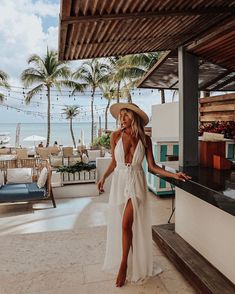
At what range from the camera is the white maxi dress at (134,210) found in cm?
267

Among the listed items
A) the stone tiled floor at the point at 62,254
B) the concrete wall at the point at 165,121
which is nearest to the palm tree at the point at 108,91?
the concrete wall at the point at 165,121

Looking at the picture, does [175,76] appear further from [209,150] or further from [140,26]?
[140,26]

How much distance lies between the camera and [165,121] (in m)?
7.90

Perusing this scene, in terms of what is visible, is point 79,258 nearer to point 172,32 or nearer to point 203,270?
point 203,270

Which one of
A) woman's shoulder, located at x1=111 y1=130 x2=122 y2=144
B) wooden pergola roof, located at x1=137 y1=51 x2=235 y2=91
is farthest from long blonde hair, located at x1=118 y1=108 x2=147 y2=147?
wooden pergola roof, located at x1=137 y1=51 x2=235 y2=91

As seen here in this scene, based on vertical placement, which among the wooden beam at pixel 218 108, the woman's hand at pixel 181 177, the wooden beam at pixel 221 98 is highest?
the wooden beam at pixel 221 98

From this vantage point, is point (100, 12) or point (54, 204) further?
point (54, 204)

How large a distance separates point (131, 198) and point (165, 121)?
18.1ft

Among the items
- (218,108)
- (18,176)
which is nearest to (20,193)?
(18,176)

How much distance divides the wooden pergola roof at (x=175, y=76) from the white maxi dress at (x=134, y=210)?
1.76 metres

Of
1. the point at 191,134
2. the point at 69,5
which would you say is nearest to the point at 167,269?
the point at 191,134

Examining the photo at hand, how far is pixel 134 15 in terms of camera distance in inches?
90.0

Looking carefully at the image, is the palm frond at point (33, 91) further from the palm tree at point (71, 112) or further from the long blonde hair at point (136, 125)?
the long blonde hair at point (136, 125)

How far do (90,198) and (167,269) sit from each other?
355cm
